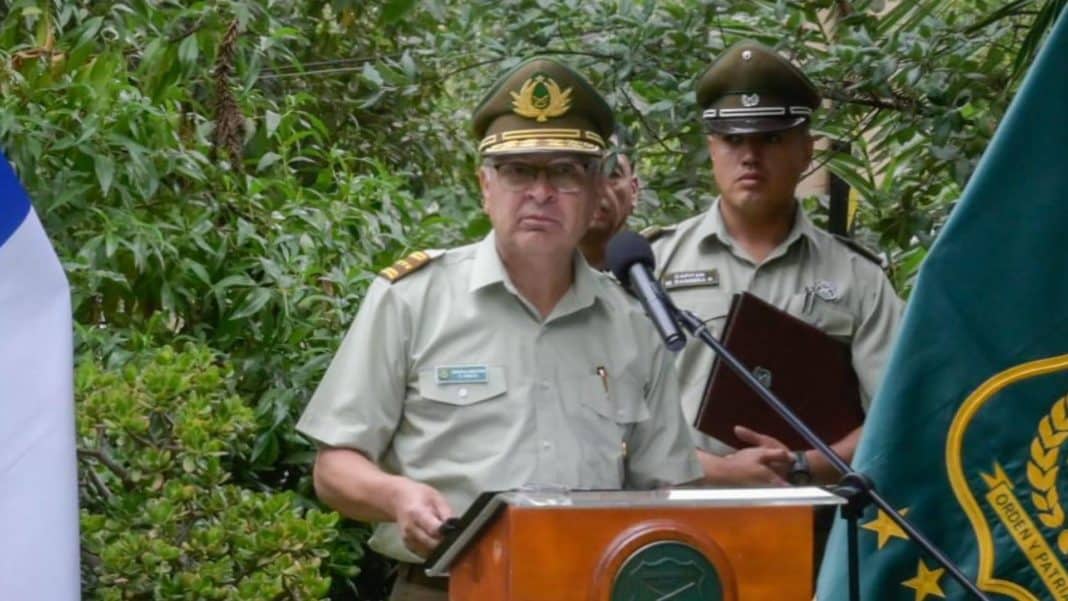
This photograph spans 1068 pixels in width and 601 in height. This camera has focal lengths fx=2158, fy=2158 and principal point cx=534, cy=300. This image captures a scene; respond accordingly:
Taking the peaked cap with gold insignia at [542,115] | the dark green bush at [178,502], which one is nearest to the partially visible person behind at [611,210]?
the peaked cap with gold insignia at [542,115]

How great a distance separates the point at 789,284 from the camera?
535 centimetres

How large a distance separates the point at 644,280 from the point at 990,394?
30.1 inches

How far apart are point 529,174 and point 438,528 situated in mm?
904

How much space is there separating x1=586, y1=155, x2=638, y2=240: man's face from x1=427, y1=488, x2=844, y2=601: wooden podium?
2252 millimetres

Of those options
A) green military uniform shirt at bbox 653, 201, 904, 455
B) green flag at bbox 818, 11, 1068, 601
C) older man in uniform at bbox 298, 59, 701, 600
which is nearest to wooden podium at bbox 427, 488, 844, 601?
green flag at bbox 818, 11, 1068, 601

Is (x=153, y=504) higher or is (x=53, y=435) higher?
(x=53, y=435)

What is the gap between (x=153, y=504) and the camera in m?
4.58

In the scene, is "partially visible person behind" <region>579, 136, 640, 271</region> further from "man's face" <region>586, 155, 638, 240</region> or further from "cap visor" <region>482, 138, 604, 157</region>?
"cap visor" <region>482, 138, 604, 157</region>

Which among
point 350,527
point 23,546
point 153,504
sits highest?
point 23,546

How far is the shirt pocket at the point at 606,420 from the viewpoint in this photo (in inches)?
170

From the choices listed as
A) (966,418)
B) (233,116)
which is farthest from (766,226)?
(966,418)

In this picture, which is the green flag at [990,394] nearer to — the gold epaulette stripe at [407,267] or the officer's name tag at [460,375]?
the officer's name tag at [460,375]

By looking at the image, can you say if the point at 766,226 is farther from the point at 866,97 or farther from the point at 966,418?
the point at 966,418

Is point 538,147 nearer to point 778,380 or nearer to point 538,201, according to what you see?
point 538,201
